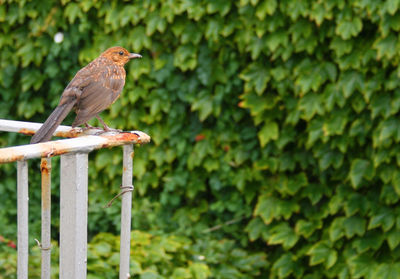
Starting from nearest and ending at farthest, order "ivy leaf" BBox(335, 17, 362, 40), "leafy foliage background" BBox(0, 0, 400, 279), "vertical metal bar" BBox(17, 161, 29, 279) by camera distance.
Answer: "vertical metal bar" BBox(17, 161, 29, 279) → "ivy leaf" BBox(335, 17, 362, 40) → "leafy foliage background" BBox(0, 0, 400, 279)

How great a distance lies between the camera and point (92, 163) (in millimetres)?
4828

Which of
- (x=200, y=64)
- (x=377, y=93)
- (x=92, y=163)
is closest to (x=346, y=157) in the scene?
(x=377, y=93)

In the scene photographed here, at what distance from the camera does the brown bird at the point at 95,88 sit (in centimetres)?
287

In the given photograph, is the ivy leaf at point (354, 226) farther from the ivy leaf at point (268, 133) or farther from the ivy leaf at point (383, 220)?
the ivy leaf at point (268, 133)

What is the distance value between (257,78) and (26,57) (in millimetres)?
1957

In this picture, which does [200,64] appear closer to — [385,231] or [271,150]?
[271,150]

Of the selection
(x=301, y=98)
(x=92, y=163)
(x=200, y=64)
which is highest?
(x=200, y=64)

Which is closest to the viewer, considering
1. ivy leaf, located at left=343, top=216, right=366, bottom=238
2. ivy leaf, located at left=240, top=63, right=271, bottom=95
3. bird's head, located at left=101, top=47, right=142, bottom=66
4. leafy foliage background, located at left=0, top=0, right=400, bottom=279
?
bird's head, located at left=101, top=47, right=142, bottom=66

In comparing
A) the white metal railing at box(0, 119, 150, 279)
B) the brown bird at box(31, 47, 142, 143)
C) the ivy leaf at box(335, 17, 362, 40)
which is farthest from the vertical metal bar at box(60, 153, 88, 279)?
the ivy leaf at box(335, 17, 362, 40)

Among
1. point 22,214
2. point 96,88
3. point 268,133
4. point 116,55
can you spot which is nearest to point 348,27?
point 268,133

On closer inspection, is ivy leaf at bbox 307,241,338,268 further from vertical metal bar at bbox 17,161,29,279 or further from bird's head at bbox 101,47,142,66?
vertical metal bar at bbox 17,161,29,279

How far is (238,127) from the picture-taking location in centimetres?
440

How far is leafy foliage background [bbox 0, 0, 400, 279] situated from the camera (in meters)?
3.78

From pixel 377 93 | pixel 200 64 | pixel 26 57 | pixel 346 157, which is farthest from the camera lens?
pixel 26 57
